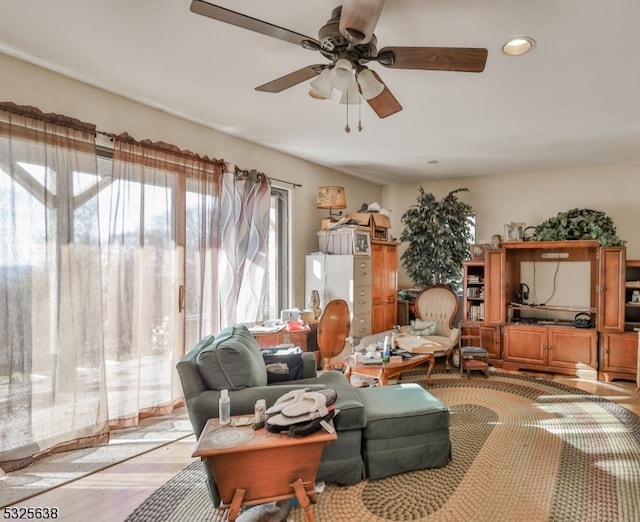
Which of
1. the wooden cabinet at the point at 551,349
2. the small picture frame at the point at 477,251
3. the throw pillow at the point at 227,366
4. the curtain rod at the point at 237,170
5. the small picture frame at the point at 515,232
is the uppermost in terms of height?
the curtain rod at the point at 237,170

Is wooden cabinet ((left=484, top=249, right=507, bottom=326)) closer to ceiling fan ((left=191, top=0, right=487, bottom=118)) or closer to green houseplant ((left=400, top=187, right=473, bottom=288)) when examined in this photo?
green houseplant ((left=400, top=187, right=473, bottom=288))

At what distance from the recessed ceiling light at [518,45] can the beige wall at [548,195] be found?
363cm

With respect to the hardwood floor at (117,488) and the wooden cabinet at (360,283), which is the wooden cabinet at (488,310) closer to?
the wooden cabinet at (360,283)

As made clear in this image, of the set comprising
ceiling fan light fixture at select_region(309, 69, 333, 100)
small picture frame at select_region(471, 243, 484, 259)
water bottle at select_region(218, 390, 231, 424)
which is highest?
ceiling fan light fixture at select_region(309, 69, 333, 100)

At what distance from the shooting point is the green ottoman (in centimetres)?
231

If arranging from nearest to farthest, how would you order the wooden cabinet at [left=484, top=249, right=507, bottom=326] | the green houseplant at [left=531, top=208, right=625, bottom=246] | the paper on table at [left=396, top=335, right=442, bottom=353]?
1. the paper on table at [left=396, top=335, right=442, bottom=353]
2. the green houseplant at [left=531, top=208, right=625, bottom=246]
3. the wooden cabinet at [left=484, top=249, right=507, bottom=326]

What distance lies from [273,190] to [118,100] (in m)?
1.97

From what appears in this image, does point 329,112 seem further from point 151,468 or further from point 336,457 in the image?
point 151,468

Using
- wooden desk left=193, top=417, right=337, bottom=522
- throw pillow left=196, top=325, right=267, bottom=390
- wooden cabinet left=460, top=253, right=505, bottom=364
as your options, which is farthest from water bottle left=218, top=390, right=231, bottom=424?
wooden cabinet left=460, top=253, right=505, bottom=364

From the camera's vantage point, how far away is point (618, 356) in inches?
170

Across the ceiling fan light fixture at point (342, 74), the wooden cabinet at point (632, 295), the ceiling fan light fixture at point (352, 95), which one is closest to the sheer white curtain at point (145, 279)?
the ceiling fan light fixture at point (352, 95)

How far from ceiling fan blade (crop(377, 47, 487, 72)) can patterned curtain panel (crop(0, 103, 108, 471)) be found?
2221 mm

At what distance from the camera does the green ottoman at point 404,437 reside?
2.31 m

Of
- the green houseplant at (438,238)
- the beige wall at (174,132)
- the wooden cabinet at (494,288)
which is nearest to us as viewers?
the beige wall at (174,132)
